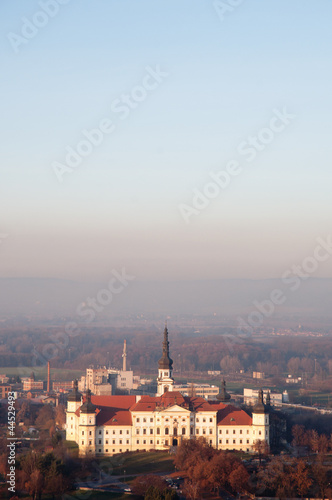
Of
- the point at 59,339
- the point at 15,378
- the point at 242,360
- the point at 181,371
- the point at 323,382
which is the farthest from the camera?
the point at 59,339

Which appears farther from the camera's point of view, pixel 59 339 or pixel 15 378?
pixel 59 339

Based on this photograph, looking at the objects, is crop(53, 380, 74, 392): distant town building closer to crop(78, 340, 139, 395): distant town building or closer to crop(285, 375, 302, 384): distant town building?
crop(78, 340, 139, 395): distant town building

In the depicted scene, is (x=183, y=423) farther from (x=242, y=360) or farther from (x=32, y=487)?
(x=242, y=360)

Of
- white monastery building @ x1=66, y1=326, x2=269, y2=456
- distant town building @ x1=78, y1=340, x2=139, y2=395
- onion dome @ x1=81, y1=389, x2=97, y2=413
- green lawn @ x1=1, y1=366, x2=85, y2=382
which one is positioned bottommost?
white monastery building @ x1=66, y1=326, x2=269, y2=456

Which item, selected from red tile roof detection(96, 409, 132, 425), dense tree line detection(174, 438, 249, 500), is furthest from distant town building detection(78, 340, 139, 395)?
dense tree line detection(174, 438, 249, 500)

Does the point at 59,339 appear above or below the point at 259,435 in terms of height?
above

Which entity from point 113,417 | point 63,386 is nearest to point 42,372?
point 63,386

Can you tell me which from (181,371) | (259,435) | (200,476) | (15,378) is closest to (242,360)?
(181,371)

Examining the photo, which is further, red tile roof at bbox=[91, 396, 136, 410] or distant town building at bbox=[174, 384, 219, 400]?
distant town building at bbox=[174, 384, 219, 400]
